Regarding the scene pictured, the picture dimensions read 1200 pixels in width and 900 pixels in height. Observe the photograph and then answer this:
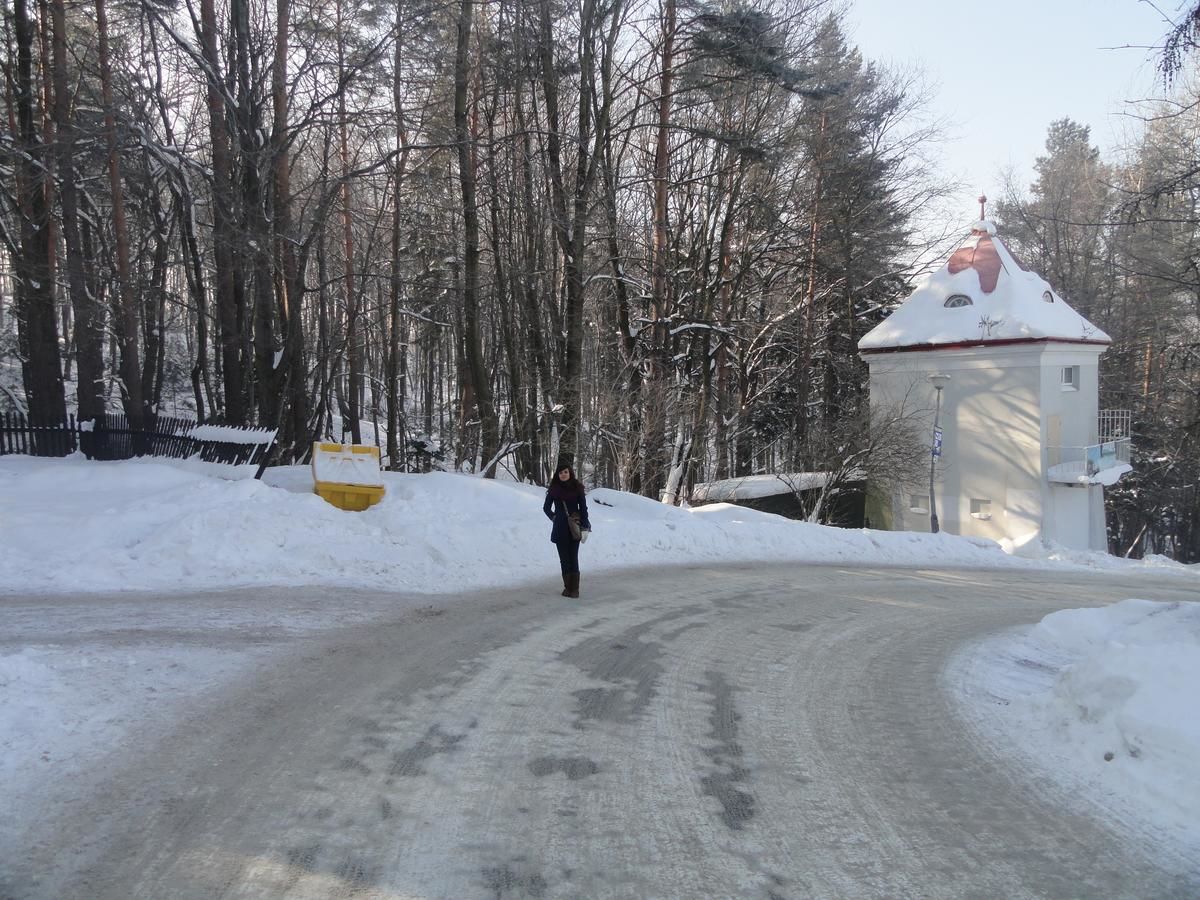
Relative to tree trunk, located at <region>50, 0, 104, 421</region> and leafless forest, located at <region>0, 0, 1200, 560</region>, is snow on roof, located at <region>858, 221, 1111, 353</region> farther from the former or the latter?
tree trunk, located at <region>50, 0, 104, 421</region>

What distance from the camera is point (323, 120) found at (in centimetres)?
1714

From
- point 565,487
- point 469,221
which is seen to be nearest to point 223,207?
point 469,221

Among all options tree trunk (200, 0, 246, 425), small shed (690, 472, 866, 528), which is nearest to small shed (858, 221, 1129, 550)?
small shed (690, 472, 866, 528)

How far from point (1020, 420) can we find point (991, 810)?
2590 centimetres

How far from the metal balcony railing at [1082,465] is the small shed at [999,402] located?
37 millimetres

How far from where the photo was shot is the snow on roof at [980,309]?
27922 millimetres

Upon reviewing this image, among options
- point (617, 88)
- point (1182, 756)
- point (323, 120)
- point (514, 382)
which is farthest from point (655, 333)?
point (1182, 756)

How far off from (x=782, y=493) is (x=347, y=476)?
17453mm

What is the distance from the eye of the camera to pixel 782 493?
2812cm

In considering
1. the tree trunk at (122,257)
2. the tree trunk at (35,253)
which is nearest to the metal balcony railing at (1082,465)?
the tree trunk at (122,257)

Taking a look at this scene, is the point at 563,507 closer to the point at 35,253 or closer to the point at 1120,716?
the point at 1120,716

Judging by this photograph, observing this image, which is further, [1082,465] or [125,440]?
[1082,465]

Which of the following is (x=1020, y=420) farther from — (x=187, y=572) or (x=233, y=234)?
(x=187, y=572)

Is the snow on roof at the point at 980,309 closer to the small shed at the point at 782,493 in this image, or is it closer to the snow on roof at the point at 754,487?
the small shed at the point at 782,493
